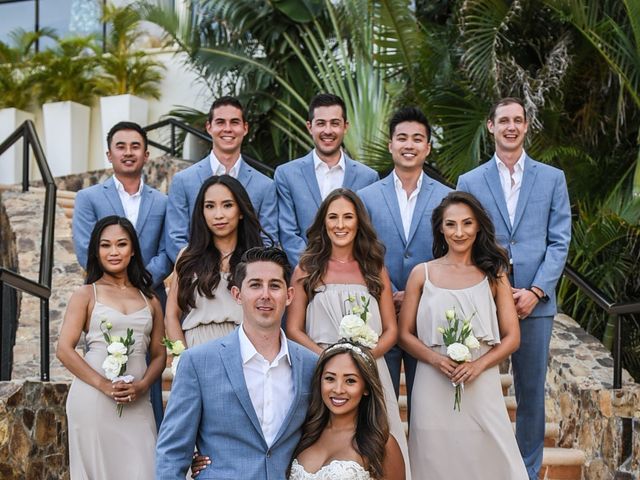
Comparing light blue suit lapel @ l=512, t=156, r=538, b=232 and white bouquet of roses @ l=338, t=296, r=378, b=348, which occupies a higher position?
light blue suit lapel @ l=512, t=156, r=538, b=232

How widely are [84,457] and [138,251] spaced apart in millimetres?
1212

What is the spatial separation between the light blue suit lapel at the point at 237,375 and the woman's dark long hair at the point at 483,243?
5.89 ft

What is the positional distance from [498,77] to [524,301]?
15.4 ft

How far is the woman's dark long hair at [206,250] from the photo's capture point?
585 cm

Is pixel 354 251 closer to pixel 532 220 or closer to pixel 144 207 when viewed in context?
pixel 532 220

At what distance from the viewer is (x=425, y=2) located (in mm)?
13547

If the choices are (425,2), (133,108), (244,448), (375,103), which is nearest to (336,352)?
(244,448)

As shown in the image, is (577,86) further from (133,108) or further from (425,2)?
(133,108)

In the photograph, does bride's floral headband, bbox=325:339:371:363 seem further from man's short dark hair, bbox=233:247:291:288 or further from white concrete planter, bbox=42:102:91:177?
white concrete planter, bbox=42:102:91:177

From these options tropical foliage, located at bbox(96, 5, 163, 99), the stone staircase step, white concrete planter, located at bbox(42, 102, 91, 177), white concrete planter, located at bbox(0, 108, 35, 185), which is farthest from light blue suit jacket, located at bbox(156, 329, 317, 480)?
white concrete planter, located at bbox(0, 108, 35, 185)

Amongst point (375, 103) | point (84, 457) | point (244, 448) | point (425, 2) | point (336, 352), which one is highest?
point (425, 2)

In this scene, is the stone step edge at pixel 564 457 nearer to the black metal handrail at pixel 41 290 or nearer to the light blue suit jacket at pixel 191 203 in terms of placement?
the light blue suit jacket at pixel 191 203

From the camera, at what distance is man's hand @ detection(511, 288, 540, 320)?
614 centimetres

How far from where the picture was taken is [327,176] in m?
6.98
